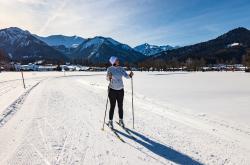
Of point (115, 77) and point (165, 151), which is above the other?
point (115, 77)

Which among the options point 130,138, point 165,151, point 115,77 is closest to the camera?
point 165,151

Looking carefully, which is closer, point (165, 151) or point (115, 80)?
point (165, 151)

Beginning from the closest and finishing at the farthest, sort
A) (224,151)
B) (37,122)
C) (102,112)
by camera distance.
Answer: (224,151), (37,122), (102,112)

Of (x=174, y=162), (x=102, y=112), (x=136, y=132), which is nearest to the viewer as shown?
(x=174, y=162)

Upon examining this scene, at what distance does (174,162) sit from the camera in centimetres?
570

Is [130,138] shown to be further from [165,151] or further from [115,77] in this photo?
[115,77]

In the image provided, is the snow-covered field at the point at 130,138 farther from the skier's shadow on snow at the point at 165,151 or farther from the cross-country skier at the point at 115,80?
the cross-country skier at the point at 115,80

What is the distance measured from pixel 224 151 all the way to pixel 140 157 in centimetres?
180

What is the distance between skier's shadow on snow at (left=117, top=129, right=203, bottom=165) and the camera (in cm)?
575

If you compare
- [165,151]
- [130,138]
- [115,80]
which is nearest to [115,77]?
[115,80]

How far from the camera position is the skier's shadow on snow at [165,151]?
575cm

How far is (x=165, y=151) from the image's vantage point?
21.0 ft

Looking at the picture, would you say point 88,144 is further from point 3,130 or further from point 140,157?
point 3,130

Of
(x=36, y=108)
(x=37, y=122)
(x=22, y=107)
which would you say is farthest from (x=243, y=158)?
(x=22, y=107)
